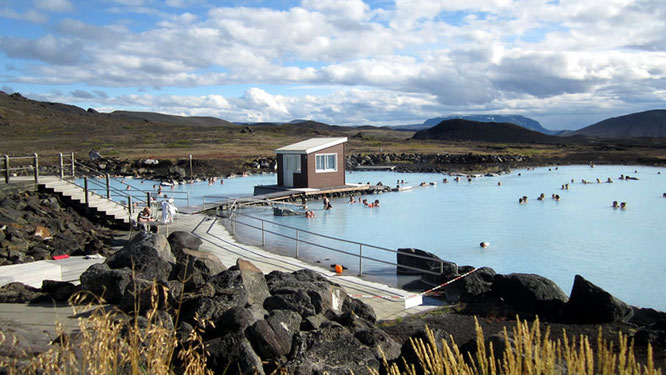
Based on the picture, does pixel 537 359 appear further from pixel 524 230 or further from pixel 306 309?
pixel 524 230

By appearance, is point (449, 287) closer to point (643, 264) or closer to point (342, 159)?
point (643, 264)

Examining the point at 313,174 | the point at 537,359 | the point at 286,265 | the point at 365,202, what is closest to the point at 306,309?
the point at 537,359

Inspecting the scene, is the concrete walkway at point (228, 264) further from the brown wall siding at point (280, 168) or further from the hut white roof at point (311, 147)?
the brown wall siding at point (280, 168)

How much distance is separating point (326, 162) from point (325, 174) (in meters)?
0.69

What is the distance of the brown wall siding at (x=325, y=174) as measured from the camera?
2700 centimetres

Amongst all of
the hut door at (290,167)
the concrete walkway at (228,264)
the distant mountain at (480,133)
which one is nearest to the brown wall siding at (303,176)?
the hut door at (290,167)

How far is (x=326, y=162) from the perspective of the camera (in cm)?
2819

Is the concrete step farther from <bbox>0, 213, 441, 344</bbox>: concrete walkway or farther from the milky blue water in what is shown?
the milky blue water

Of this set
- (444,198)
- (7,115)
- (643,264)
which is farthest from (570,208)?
(7,115)

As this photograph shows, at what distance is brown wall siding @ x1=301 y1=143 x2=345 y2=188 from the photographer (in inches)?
1063

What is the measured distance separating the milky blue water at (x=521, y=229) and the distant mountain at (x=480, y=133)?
91.7 meters

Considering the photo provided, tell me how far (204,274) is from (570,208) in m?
23.1

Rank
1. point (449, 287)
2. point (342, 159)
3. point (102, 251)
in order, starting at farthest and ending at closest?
point (342, 159) → point (102, 251) → point (449, 287)

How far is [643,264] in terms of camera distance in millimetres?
15812
